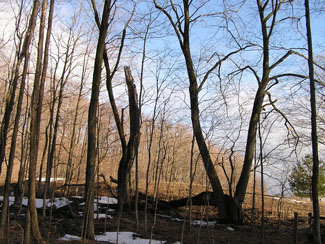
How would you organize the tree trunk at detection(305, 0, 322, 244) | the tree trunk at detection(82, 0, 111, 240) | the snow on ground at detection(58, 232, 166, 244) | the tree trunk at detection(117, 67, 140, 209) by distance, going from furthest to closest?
1. the tree trunk at detection(117, 67, 140, 209)
2. the tree trunk at detection(305, 0, 322, 244)
3. the snow on ground at detection(58, 232, 166, 244)
4. the tree trunk at detection(82, 0, 111, 240)

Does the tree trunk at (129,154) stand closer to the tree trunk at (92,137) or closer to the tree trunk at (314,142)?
the tree trunk at (92,137)

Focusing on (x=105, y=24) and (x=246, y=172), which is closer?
(x=105, y=24)

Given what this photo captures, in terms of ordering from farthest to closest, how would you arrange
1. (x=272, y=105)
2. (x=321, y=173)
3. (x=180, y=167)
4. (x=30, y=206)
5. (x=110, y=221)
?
(x=180, y=167) < (x=321, y=173) < (x=272, y=105) < (x=110, y=221) < (x=30, y=206)

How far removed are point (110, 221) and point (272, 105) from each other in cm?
745

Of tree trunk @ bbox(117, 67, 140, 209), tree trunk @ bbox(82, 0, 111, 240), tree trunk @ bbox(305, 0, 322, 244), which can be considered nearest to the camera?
tree trunk @ bbox(82, 0, 111, 240)

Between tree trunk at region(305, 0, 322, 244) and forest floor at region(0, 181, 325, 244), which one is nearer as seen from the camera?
forest floor at region(0, 181, 325, 244)

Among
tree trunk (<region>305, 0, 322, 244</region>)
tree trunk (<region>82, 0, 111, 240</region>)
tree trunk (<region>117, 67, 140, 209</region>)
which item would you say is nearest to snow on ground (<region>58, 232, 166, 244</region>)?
tree trunk (<region>82, 0, 111, 240</region>)

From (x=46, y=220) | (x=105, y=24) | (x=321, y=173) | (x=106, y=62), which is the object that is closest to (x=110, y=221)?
(x=46, y=220)

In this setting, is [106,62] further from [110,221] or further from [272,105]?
[272,105]

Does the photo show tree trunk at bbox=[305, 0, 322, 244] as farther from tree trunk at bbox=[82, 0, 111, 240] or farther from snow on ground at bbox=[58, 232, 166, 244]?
tree trunk at bbox=[82, 0, 111, 240]

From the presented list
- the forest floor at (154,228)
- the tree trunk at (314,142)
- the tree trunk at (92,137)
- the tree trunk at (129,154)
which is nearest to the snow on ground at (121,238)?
the forest floor at (154,228)

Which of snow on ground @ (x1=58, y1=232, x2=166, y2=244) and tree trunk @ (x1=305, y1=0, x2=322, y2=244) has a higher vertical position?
tree trunk @ (x1=305, y1=0, x2=322, y2=244)

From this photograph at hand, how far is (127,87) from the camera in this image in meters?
9.88

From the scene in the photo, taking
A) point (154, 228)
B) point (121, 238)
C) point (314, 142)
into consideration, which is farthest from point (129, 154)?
point (314, 142)
